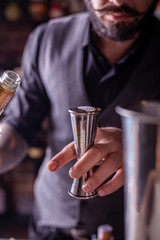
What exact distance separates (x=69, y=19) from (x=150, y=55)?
1.25 feet

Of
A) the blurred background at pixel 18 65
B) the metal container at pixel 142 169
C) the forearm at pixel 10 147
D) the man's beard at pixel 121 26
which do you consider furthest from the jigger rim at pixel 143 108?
the blurred background at pixel 18 65

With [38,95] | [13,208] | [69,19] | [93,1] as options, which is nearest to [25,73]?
[38,95]

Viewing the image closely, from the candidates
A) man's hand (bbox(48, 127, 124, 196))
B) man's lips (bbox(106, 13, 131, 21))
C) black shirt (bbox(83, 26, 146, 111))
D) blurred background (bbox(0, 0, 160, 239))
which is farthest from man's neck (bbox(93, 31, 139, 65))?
blurred background (bbox(0, 0, 160, 239))

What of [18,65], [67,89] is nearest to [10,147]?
[67,89]

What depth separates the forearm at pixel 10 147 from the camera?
0.89 meters

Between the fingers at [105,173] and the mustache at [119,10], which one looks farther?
the mustache at [119,10]

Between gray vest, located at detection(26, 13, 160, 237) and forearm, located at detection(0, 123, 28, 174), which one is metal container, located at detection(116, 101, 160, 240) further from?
forearm, located at detection(0, 123, 28, 174)

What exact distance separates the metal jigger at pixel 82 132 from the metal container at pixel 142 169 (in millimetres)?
66

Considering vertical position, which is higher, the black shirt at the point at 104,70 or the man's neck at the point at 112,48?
the man's neck at the point at 112,48

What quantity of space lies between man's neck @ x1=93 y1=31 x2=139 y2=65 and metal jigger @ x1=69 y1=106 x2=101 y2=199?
570 mm

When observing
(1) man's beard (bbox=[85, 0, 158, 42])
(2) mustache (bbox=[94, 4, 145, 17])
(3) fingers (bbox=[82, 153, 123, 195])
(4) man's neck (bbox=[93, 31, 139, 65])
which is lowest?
(3) fingers (bbox=[82, 153, 123, 195])

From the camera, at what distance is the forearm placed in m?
0.89

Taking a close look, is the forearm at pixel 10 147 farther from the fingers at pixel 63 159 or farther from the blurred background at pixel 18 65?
the blurred background at pixel 18 65

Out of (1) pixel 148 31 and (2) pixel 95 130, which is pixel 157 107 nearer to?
(2) pixel 95 130
